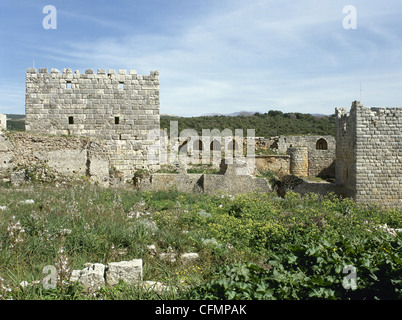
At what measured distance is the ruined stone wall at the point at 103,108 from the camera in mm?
13211

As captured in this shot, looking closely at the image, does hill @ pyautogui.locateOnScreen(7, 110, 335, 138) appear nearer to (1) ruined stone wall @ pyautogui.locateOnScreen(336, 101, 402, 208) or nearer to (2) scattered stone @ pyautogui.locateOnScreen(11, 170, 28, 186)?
(1) ruined stone wall @ pyautogui.locateOnScreen(336, 101, 402, 208)

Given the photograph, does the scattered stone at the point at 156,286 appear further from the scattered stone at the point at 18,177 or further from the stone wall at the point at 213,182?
the scattered stone at the point at 18,177

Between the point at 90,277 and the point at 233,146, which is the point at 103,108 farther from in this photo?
the point at 90,277

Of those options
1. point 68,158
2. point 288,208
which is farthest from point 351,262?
point 68,158

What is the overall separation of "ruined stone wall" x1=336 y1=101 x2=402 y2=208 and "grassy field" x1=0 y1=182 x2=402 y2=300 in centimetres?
224

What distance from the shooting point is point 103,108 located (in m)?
13.4

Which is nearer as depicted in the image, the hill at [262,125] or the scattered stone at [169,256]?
the scattered stone at [169,256]

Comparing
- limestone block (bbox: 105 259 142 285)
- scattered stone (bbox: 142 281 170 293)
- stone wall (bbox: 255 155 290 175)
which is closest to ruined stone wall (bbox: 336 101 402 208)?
stone wall (bbox: 255 155 290 175)

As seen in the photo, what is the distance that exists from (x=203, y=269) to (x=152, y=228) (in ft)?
5.77

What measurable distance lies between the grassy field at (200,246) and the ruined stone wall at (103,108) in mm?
3918

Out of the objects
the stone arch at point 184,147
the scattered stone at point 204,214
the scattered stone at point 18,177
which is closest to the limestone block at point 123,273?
the scattered stone at point 204,214

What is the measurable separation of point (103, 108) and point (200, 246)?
9.13 meters

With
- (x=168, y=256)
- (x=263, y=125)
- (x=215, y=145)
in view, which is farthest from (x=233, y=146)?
(x=263, y=125)

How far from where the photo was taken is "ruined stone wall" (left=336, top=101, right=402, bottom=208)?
12125mm
